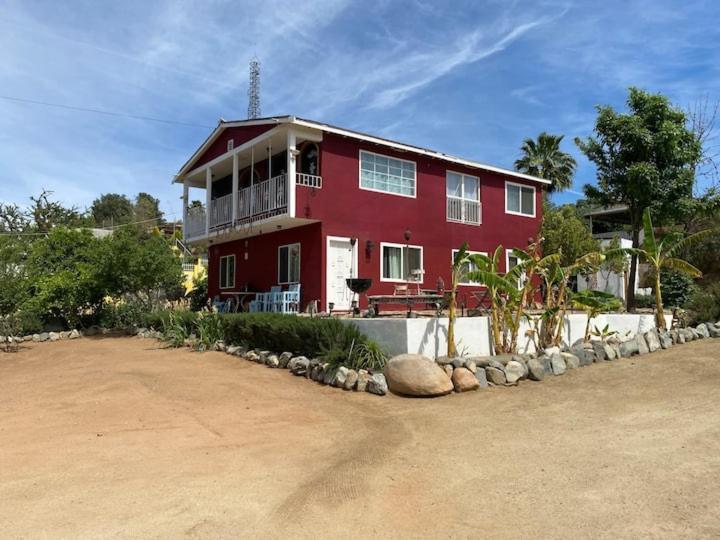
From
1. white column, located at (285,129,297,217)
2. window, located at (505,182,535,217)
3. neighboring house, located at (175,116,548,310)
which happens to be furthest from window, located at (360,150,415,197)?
window, located at (505,182,535,217)

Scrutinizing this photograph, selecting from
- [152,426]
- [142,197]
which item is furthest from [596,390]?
[142,197]

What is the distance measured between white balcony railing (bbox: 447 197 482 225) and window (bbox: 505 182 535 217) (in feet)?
5.70

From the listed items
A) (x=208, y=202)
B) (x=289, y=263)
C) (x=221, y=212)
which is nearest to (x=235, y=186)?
(x=221, y=212)

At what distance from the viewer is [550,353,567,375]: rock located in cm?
1059

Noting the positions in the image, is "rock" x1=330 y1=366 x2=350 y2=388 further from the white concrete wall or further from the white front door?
the white front door

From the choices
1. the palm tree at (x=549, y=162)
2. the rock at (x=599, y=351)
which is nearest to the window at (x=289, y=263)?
the rock at (x=599, y=351)

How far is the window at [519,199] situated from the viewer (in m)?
22.1

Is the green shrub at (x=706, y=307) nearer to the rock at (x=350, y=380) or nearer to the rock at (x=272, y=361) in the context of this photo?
the rock at (x=350, y=380)

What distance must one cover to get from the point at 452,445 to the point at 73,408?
5701 millimetres

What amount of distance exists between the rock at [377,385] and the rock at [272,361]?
2629mm

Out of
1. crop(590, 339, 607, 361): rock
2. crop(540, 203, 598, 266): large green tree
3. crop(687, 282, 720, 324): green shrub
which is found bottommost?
crop(590, 339, 607, 361): rock

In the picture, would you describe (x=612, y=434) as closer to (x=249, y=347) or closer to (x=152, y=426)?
(x=152, y=426)

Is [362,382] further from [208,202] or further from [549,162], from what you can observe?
[549,162]

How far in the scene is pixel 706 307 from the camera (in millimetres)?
15039
